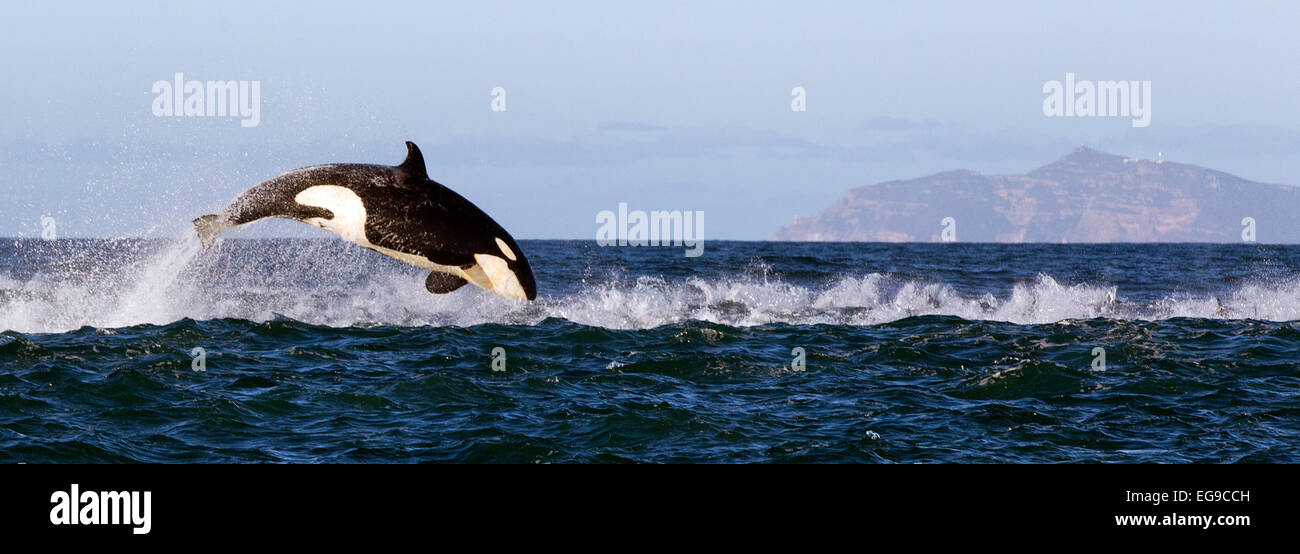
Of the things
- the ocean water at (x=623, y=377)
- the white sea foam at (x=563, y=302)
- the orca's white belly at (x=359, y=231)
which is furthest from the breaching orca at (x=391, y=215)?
the white sea foam at (x=563, y=302)

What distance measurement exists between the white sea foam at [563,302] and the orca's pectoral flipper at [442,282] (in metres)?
13.4

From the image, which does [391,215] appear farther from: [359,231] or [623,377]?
[623,377]

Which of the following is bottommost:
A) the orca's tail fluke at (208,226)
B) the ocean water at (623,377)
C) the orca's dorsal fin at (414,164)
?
the ocean water at (623,377)

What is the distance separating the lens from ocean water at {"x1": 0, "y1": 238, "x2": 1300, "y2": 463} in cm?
1240

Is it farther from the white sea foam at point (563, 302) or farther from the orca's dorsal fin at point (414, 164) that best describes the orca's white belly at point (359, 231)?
the white sea foam at point (563, 302)

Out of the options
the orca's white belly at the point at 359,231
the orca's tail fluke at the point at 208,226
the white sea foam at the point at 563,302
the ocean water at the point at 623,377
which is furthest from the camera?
the white sea foam at the point at 563,302

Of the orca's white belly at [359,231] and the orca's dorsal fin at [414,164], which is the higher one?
the orca's dorsal fin at [414,164]

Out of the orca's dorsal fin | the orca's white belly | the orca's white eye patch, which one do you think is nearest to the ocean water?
the orca's white belly

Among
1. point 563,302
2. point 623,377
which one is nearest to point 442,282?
point 623,377

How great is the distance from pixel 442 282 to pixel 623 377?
6863 mm

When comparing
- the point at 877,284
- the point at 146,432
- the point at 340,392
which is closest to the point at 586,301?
the point at 877,284

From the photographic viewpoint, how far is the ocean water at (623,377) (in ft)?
40.7

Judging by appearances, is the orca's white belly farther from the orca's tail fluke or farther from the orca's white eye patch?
the orca's tail fluke

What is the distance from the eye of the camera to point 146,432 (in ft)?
42.0
